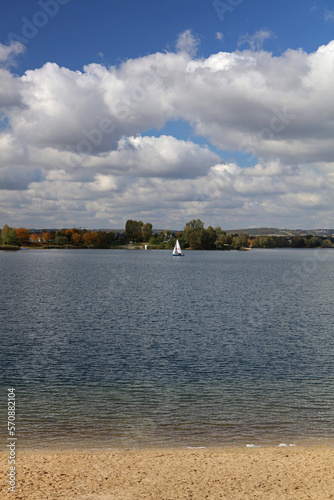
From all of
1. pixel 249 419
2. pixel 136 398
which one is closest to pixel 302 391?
pixel 249 419

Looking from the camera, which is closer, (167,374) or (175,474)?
(175,474)

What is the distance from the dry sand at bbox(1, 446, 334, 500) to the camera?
1383 cm

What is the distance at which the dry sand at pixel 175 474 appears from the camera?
13.8m

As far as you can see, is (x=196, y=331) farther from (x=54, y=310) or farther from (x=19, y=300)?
(x=19, y=300)

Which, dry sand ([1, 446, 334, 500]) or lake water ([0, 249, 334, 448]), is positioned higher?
dry sand ([1, 446, 334, 500])

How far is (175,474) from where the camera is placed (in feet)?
50.5

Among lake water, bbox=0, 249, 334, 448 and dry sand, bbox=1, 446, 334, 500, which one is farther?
lake water, bbox=0, 249, 334, 448

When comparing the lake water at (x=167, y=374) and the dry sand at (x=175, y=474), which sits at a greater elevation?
the dry sand at (x=175, y=474)

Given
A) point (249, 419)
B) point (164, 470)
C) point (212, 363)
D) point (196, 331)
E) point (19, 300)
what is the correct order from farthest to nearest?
point (19, 300) → point (196, 331) → point (212, 363) → point (249, 419) → point (164, 470)

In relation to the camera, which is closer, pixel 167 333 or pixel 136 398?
pixel 136 398

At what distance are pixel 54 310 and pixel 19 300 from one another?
12438mm

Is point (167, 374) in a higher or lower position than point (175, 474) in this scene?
lower

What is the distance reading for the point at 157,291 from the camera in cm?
8706

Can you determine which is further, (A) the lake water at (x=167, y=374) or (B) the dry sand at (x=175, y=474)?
(A) the lake water at (x=167, y=374)
